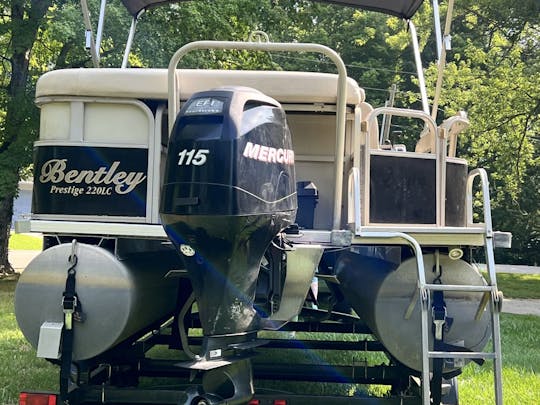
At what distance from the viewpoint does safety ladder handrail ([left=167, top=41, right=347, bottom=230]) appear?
3.04 metres

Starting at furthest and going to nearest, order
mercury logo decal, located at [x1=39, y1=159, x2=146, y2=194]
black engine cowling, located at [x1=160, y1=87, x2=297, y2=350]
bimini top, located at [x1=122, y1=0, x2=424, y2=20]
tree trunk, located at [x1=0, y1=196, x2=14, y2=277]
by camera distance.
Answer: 1. tree trunk, located at [x1=0, y1=196, x2=14, y2=277]
2. bimini top, located at [x1=122, y1=0, x2=424, y2=20]
3. mercury logo decal, located at [x1=39, y1=159, x2=146, y2=194]
4. black engine cowling, located at [x1=160, y1=87, x2=297, y2=350]

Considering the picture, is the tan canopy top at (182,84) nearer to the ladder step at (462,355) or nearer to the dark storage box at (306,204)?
the dark storage box at (306,204)

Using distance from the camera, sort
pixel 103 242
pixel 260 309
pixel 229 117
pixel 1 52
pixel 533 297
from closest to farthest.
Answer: pixel 229 117, pixel 260 309, pixel 103 242, pixel 1 52, pixel 533 297

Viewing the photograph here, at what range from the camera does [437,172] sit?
3.45 meters

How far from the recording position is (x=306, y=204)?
351 centimetres

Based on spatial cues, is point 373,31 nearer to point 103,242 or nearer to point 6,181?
point 6,181

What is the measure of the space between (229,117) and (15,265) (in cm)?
1522

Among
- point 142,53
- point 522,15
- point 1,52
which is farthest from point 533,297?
point 1,52

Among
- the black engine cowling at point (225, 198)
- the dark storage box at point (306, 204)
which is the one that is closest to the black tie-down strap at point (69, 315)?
the black engine cowling at point (225, 198)

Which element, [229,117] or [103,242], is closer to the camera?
[229,117]

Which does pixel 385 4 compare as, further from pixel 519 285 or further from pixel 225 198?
pixel 519 285

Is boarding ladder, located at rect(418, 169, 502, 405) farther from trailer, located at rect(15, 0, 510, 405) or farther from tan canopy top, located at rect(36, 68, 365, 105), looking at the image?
tan canopy top, located at rect(36, 68, 365, 105)

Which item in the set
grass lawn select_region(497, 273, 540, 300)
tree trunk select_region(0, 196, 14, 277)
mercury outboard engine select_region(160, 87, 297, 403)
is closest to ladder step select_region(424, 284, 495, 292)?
mercury outboard engine select_region(160, 87, 297, 403)

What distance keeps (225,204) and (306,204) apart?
105 centimetres
